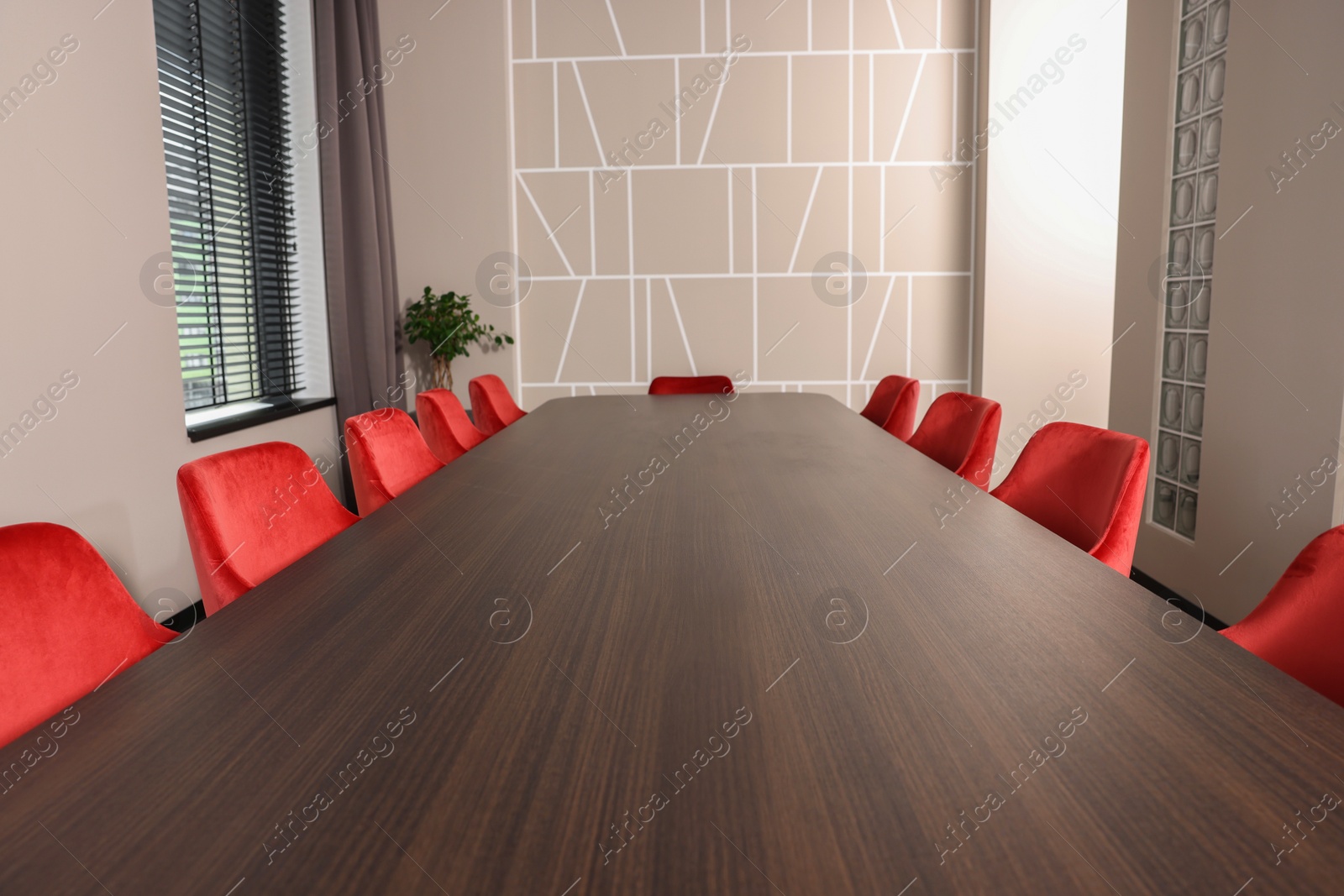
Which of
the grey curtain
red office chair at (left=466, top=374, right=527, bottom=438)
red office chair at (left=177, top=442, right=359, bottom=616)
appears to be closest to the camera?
red office chair at (left=177, top=442, right=359, bottom=616)

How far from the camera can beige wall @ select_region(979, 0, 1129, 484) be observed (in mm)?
4992

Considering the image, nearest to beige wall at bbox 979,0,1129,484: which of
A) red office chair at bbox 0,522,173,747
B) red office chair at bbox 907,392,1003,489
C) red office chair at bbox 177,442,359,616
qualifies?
red office chair at bbox 907,392,1003,489

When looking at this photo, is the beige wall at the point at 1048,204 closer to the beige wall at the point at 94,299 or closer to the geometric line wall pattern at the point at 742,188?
the geometric line wall pattern at the point at 742,188

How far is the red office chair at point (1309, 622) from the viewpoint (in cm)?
91

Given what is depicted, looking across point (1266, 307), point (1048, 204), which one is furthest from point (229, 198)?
point (1048, 204)

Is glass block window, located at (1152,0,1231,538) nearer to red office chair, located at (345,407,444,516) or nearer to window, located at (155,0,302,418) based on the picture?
red office chair, located at (345,407,444,516)

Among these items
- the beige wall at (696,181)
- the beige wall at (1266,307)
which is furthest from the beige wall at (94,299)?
the beige wall at (1266,307)

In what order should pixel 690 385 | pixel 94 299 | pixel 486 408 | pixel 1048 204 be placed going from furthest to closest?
pixel 1048 204 < pixel 690 385 < pixel 486 408 < pixel 94 299

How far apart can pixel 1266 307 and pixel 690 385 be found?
118 inches

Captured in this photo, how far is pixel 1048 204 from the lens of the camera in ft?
16.7

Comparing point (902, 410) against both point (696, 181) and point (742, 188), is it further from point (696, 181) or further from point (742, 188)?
point (696, 181)

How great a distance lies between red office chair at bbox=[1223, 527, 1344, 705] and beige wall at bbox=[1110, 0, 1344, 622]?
1.74 m

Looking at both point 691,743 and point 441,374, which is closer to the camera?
point 691,743

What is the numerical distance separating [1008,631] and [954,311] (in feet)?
16.1
